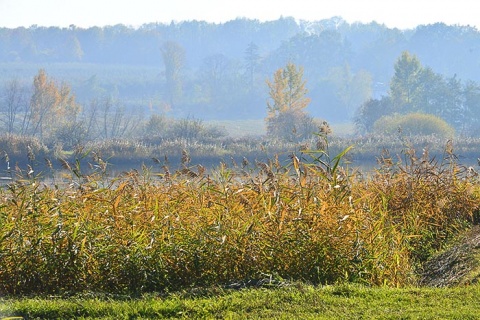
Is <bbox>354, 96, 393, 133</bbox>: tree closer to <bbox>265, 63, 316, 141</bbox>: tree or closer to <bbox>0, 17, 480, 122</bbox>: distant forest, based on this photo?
<bbox>265, 63, 316, 141</bbox>: tree

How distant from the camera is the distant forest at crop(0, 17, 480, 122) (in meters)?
104

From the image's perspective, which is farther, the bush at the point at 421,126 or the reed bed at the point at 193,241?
the bush at the point at 421,126

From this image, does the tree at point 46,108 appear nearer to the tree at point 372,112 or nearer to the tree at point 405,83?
the tree at point 372,112

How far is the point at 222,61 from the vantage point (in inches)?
4707

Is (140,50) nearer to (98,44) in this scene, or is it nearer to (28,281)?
(98,44)

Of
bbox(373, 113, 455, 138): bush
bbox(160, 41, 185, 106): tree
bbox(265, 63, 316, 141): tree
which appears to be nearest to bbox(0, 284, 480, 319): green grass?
bbox(265, 63, 316, 141): tree

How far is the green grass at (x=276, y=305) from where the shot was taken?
5086mm

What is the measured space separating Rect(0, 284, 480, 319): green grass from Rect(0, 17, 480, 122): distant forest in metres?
81.1

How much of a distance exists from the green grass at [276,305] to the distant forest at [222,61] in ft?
266

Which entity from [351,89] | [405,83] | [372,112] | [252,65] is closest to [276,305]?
[372,112]

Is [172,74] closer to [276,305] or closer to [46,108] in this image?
[46,108]

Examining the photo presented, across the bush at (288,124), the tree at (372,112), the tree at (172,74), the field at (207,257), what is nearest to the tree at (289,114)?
the bush at (288,124)

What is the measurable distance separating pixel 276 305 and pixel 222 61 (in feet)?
379

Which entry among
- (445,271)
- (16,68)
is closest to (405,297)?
(445,271)
